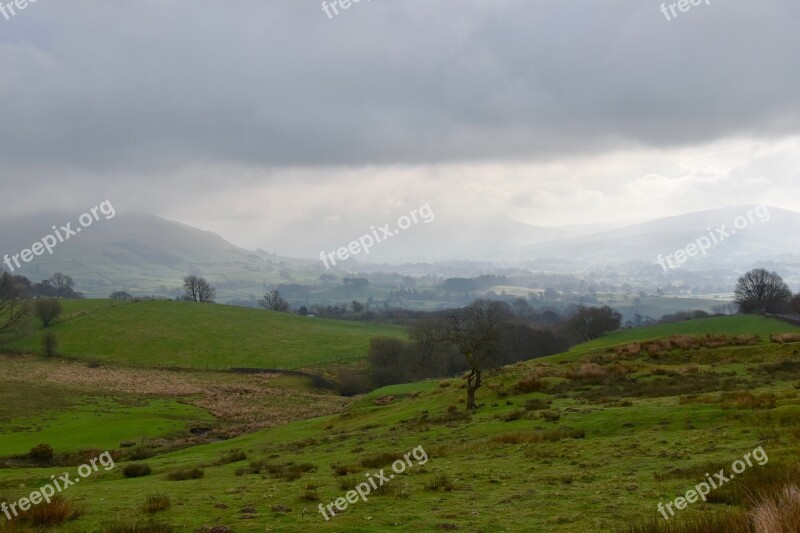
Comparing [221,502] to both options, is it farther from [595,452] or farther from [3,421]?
[3,421]

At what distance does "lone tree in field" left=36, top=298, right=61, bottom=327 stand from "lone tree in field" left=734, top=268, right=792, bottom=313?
152823 millimetres

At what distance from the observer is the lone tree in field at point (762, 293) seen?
378 feet

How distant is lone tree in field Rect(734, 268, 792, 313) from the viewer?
11528 cm

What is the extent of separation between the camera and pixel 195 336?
10719cm

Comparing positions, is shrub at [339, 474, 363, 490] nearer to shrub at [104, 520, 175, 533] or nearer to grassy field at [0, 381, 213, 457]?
shrub at [104, 520, 175, 533]

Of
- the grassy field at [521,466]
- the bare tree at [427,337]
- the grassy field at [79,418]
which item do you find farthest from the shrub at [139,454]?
the bare tree at [427,337]

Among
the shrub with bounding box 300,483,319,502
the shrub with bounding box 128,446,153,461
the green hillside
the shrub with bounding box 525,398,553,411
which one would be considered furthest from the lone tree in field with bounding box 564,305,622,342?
the shrub with bounding box 300,483,319,502

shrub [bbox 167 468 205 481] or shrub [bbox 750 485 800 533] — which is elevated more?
shrub [bbox 750 485 800 533]

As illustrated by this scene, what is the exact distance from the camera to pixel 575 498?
11.5 metres

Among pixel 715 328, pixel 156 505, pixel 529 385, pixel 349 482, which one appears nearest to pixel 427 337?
pixel 715 328

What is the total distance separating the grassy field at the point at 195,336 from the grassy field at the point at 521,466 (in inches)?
2571

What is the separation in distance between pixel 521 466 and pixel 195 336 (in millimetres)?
103068

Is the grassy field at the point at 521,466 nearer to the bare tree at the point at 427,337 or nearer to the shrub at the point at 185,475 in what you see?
the shrub at the point at 185,475

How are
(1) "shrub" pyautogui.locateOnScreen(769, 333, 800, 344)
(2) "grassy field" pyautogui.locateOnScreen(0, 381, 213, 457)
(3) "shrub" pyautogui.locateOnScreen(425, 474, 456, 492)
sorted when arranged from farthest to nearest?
(1) "shrub" pyautogui.locateOnScreen(769, 333, 800, 344) < (2) "grassy field" pyautogui.locateOnScreen(0, 381, 213, 457) < (3) "shrub" pyautogui.locateOnScreen(425, 474, 456, 492)
